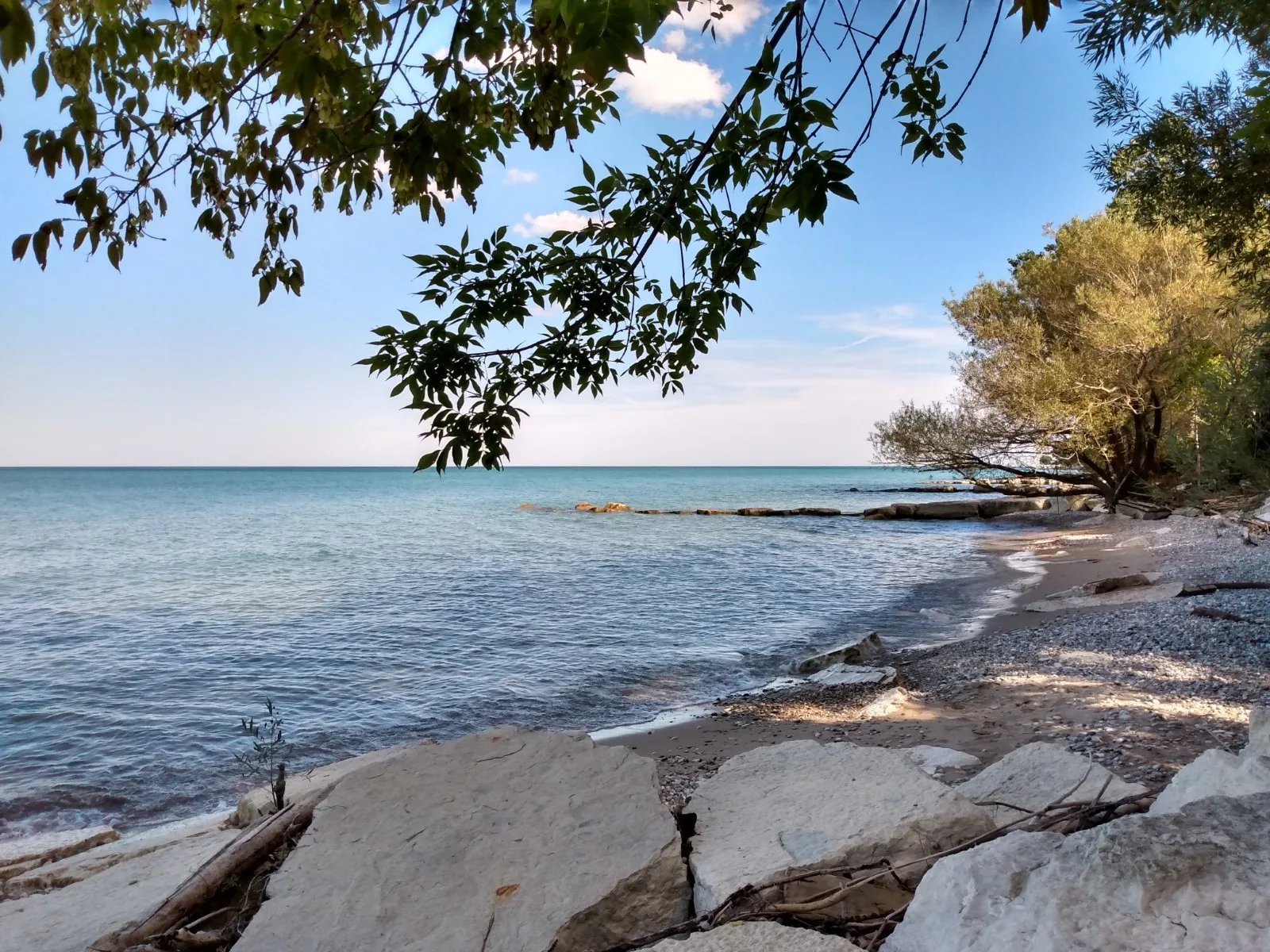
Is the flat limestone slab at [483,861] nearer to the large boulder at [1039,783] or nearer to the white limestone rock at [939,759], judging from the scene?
the large boulder at [1039,783]

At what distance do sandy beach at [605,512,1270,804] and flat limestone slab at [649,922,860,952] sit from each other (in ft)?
11.0

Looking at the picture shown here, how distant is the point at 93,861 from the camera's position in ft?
17.9

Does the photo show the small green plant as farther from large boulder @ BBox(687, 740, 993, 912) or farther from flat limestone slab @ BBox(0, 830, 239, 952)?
large boulder @ BBox(687, 740, 993, 912)

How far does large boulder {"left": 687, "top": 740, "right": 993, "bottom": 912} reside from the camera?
9.93 feet

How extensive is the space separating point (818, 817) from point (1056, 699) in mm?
5247

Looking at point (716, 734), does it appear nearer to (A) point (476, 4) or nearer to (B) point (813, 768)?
(B) point (813, 768)

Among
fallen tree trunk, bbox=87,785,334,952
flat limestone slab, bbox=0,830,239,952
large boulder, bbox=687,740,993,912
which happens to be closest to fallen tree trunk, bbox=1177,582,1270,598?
large boulder, bbox=687,740,993,912

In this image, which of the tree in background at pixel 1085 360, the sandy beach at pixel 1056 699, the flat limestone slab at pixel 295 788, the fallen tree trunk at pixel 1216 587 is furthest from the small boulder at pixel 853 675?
the tree in background at pixel 1085 360

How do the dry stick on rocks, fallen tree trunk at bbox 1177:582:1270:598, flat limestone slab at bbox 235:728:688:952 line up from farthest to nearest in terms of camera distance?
1. fallen tree trunk at bbox 1177:582:1270:598
2. flat limestone slab at bbox 235:728:688:952
3. the dry stick on rocks

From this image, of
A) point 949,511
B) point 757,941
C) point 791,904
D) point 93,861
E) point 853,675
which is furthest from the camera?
point 949,511

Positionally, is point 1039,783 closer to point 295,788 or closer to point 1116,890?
point 1116,890

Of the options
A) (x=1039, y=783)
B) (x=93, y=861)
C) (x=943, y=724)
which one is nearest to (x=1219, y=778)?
(x=1039, y=783)

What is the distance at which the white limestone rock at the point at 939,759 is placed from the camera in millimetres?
5547

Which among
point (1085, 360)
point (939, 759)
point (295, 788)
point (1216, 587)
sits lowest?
point (295, 788)
